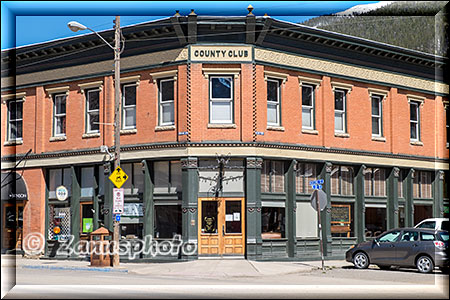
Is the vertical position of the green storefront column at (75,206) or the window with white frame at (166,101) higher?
the window with white frame at (166,101)

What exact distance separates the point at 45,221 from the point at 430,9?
18.9 meters

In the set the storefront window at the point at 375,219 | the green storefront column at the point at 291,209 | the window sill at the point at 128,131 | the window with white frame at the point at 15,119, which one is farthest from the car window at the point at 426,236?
the window with white frame at the point at 15,119

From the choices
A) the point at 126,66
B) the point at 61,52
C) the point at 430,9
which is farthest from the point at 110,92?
the point at 430,9

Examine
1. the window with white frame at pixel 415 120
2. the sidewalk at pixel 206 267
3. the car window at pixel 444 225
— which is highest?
the window with white frame at pixel 415 120

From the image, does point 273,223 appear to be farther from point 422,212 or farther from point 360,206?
point 422,212

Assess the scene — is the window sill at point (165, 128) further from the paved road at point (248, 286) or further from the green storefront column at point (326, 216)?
the green storefront column at point (326, 216)

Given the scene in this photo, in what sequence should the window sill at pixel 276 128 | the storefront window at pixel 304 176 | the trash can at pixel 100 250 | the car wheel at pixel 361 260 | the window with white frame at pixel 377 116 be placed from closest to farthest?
the car wheel at pixel 361 260, the trash can at pixel 100 250, the window sill at pixel 276 128, the storefront window at pixel 304 176, the window with white frame at pixel 377 116

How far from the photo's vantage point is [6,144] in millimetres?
31125

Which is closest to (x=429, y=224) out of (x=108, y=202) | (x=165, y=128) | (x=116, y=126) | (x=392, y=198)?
(x=392, y=198)

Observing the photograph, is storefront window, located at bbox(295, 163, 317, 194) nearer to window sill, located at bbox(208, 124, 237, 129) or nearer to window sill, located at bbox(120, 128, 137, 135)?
window sill, located at bbox(208, 124, 237, 129)

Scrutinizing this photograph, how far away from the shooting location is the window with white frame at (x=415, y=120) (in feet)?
105

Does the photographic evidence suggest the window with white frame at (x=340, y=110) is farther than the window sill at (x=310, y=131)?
Yes

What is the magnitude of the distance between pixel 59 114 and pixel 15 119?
8.98ft

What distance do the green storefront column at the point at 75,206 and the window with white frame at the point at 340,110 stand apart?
1153cm
